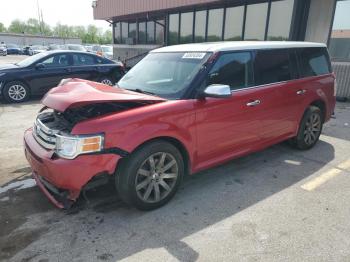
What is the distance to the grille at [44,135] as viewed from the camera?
117 inches

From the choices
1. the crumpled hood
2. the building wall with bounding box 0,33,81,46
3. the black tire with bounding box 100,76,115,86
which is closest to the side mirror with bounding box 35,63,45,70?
the black tire with bounding box 100,76,115,86

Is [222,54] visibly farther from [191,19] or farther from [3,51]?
[3,51]

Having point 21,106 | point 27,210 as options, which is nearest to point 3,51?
point 21,106

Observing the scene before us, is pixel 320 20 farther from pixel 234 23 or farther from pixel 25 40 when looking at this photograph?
pixel 25 40

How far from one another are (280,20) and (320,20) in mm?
1458

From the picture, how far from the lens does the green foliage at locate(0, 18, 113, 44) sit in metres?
104

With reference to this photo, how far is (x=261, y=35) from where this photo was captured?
11305 mm

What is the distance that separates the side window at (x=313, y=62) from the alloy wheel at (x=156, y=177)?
9.09ft

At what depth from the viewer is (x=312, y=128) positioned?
16.5 ft

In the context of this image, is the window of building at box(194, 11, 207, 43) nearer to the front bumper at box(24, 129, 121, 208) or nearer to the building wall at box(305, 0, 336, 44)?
the building wall at box(305, 0, 336, 44)

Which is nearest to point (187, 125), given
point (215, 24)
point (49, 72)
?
point (49, 72)

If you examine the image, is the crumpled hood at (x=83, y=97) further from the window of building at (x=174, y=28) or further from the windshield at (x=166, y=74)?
the window of building at (x=174, y=28)

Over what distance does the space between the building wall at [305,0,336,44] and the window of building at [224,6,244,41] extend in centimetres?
290

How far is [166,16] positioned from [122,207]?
47.7 feet
